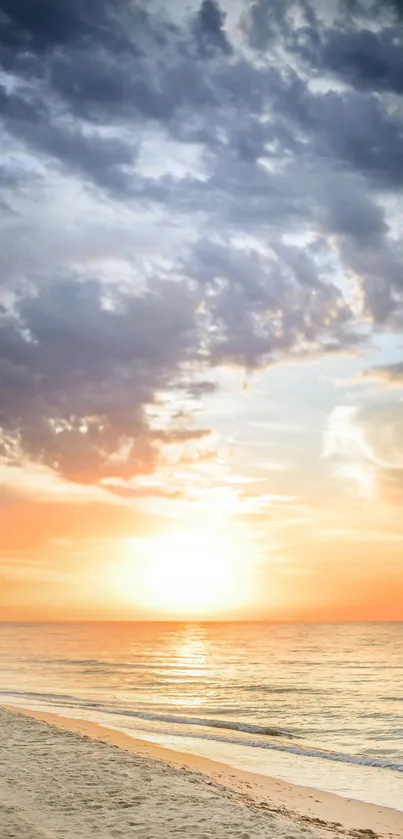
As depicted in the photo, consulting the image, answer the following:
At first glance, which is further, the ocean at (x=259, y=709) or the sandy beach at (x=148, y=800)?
the ocean at (x=259, y=709)

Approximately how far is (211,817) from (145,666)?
5650 centimetres

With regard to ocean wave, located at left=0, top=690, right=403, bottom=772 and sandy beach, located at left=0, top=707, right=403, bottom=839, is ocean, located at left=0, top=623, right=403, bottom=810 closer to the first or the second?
ocean wave, located at left=0, top=690, right=403, bottom=772

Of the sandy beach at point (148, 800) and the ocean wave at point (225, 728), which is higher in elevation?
the sandy beach at point (148, 800)

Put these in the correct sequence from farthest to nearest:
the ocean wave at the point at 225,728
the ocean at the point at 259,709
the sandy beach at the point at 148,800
Answer: the ocean wave at the point at 225,728
the ocean at the point at 259,709
the sandy beach at the point at 148,800

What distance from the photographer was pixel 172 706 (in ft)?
119

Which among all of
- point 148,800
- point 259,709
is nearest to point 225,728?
point 259,709

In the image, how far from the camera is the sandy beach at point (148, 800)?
1131cm

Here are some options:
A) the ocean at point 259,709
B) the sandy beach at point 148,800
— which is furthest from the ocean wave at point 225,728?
the sandy beach at point 148,800

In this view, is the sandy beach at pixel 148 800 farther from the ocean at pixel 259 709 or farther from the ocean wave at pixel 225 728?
the ocean wave at pixel 225 728

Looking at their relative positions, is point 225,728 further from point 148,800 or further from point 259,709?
point 148,800

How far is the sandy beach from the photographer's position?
1131 cm

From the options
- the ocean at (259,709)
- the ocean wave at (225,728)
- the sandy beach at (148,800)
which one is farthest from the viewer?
the ocean wave at (225,728)

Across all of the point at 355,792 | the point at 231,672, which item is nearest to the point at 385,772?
the point at 355,792

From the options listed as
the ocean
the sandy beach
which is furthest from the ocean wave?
the sandy beach
